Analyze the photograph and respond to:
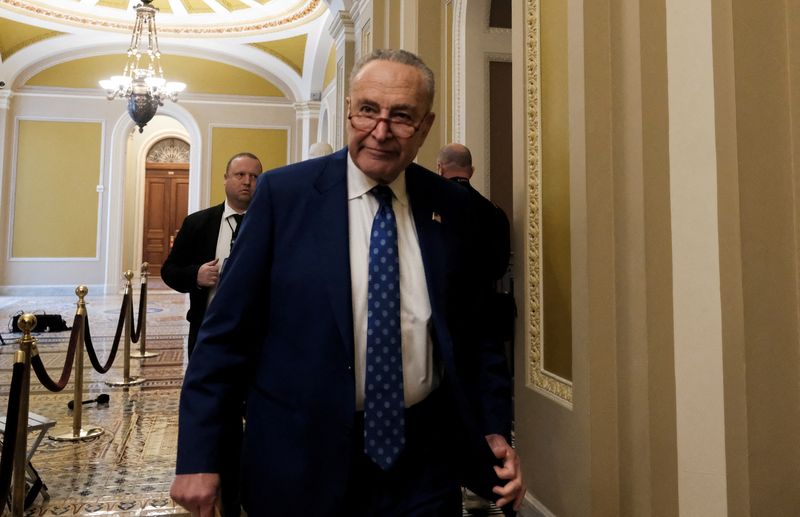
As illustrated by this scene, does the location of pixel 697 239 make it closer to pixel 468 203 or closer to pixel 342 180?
pixel 468 203

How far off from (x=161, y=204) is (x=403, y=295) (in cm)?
1824

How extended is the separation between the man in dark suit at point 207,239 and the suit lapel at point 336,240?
172cm

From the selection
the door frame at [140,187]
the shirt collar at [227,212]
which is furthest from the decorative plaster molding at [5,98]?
the shirt collar at [227,212]

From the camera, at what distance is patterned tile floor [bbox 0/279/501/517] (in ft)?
9.59

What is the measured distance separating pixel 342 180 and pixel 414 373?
49cm

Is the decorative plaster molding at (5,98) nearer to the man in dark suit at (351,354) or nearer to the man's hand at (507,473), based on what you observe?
the man in dark suit at (351,354)

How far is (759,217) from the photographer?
5.52 ft

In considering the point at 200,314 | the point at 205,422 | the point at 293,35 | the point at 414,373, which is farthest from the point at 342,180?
the point at 293,35

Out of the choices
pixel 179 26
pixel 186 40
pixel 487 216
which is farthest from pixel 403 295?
pixel 186 40

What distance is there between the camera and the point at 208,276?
2928 mm

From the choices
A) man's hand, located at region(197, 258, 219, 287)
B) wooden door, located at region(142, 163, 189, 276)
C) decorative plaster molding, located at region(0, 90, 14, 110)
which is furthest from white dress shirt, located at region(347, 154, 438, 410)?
wooden door, located at region(142, 163, 189, 276)

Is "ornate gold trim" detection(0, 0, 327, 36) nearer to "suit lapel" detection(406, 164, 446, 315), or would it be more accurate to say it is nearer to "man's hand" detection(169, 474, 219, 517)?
"suit lapel" detection(406, 164, 446, 315)

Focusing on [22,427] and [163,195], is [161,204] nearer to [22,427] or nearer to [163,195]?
[163,195]

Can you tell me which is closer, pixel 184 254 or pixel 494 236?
pixel 494 236
